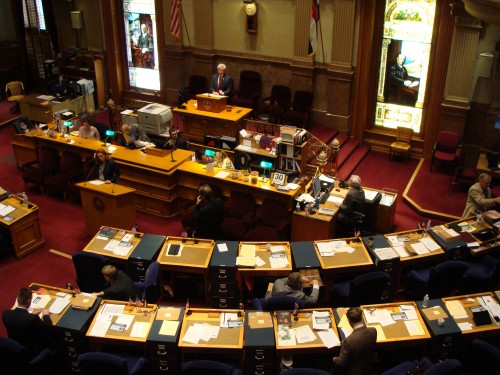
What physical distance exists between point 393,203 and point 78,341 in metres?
5.92

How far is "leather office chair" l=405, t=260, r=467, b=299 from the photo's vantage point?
7.72 meters

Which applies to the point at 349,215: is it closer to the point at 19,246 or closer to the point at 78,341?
the point at 78,341

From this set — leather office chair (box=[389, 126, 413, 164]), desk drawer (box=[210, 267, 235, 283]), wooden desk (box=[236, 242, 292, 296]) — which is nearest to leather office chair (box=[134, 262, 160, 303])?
desk drawer (box=[210, 267, 235, 283])

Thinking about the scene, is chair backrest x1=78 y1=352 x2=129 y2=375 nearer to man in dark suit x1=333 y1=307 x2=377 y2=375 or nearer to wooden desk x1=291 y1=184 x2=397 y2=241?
man in dark suit x1=333 y1=307 x2=377 y2=375

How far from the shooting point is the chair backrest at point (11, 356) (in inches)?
249

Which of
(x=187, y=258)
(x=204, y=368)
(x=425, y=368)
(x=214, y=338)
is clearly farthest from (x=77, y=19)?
(x=425, y=368)

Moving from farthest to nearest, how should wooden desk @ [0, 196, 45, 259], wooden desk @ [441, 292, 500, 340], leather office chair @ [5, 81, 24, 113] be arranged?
leather office chair @ [5, 81, 24, 113]
wooden desk @ [0, 196, 45, 259]
wooden desk @ [441, 292, 500, 340]

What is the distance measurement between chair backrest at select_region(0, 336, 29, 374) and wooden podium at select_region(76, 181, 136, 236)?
372 centimetres

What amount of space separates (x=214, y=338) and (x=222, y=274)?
4.73ft

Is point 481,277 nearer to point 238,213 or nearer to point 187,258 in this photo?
point 238,213

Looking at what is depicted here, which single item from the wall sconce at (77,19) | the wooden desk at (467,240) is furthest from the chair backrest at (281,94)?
the wall sconce at (77,19)

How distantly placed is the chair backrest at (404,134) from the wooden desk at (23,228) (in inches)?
321

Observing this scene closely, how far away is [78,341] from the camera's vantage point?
22.8 ft

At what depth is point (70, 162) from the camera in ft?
38.5
